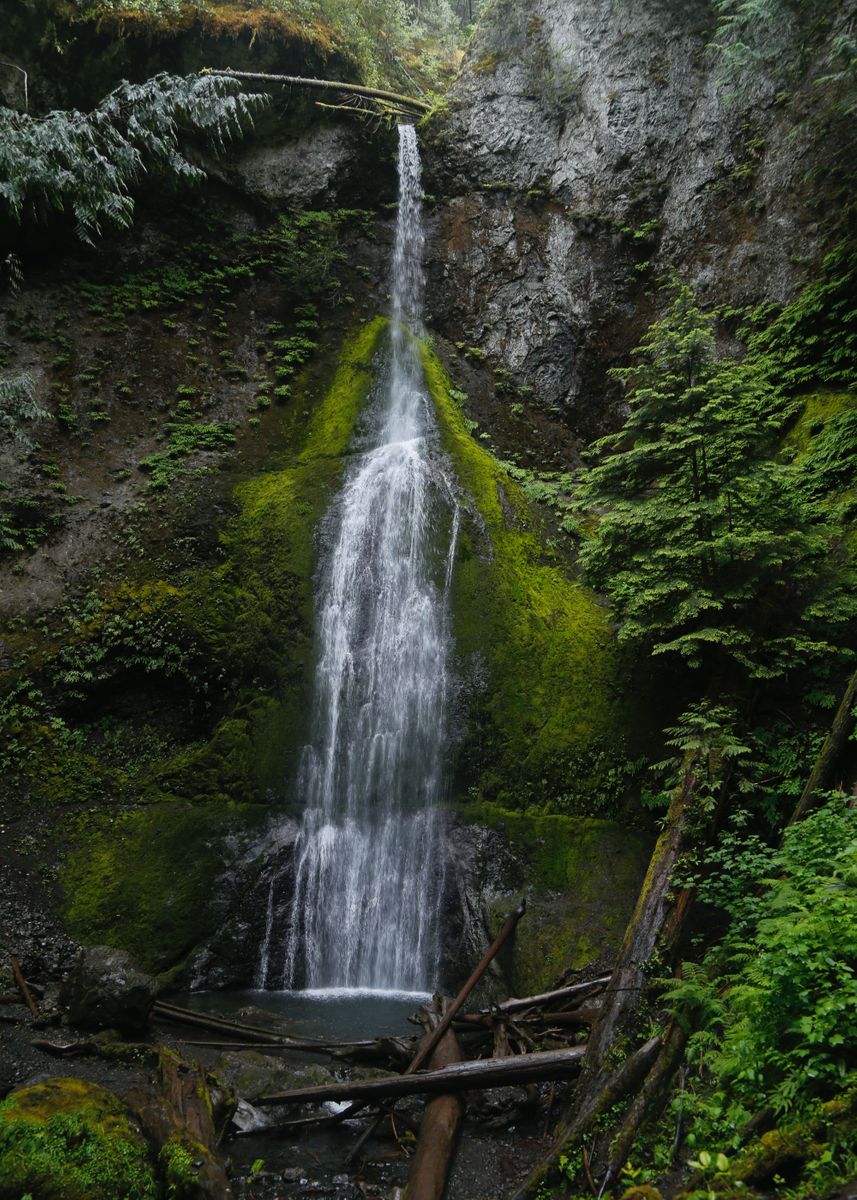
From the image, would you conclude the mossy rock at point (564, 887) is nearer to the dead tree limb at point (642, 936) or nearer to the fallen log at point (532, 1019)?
the fallen log at point (532, 1019)

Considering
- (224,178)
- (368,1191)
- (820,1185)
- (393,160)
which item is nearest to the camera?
(820,1185)

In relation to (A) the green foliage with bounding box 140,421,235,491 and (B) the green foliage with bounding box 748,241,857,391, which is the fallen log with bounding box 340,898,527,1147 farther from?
(A) the green foliage with bounding box 140,421,235,491

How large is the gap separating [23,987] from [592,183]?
17.0 meters

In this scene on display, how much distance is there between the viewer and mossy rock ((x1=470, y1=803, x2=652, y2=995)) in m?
6.89

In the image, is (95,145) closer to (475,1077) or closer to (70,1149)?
(70,1149)

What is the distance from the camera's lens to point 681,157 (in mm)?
13703

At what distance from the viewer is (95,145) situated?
34.5ft

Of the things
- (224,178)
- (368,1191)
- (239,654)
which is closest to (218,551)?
(239,654)

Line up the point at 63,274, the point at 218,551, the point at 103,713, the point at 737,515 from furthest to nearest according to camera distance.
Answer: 1. the point at 63,274
2. the point at 218,551
3. the point at 103,713
4. the point at 737,515

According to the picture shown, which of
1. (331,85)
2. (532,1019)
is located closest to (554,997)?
(532,1019)

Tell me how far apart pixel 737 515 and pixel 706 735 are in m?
2.28

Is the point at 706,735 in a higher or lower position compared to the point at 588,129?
lower

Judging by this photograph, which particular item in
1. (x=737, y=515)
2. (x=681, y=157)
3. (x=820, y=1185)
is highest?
(x=681, y=157)

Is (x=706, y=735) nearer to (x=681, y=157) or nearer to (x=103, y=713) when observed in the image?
(x=103, y=713)
